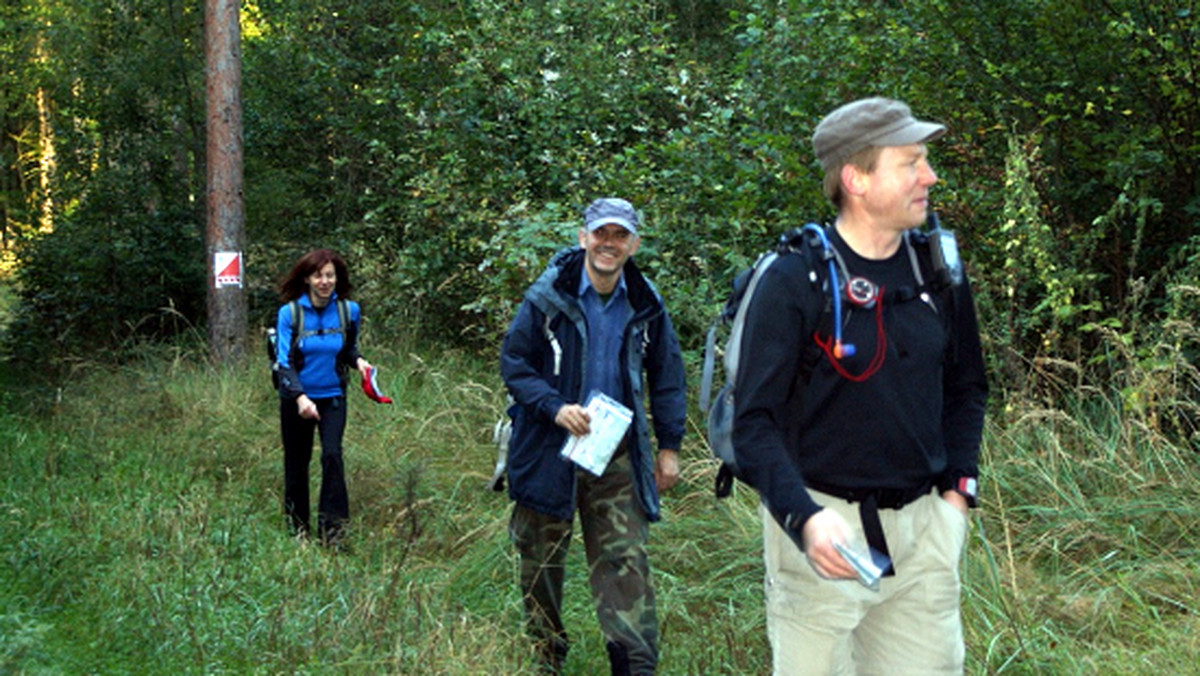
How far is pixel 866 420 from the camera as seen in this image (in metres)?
3.29

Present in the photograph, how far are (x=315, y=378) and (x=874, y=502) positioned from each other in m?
5.56

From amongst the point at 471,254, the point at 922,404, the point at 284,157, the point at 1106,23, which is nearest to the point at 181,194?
the point at 284,157

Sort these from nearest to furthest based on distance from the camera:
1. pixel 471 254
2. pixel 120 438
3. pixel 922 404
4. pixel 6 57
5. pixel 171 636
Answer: pixel 922 404 < pixel 171 636 < pixel 120 438 < pixel 471 254 < pixel 6 57

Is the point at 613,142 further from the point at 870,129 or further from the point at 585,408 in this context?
the point at 870,129

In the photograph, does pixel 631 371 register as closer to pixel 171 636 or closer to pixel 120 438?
pixel 171 636

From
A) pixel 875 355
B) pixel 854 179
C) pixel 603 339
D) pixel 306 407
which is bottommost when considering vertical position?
pixel 306 407

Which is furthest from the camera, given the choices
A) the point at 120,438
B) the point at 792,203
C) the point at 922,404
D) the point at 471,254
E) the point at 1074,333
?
the point at 471,254

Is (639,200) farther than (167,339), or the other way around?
(167,339)

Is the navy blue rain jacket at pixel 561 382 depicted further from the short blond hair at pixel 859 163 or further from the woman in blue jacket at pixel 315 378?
the woman in blue jacket at pixel 315 378

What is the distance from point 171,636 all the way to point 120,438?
5.63 metres

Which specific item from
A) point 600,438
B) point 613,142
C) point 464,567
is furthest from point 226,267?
point 600,438

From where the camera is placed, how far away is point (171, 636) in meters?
6.03

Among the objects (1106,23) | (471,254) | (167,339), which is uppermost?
(1106,23)

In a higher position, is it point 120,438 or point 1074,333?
point 1074,333
